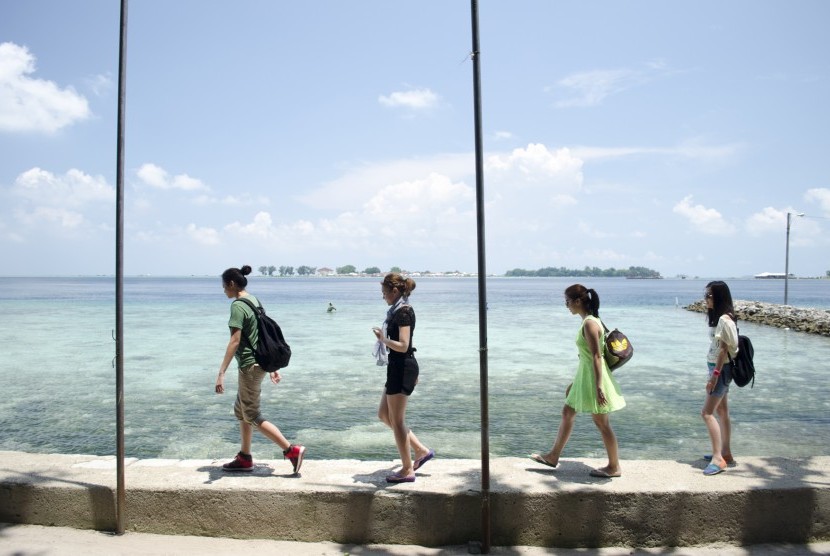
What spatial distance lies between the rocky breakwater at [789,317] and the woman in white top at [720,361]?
2705 centimetres

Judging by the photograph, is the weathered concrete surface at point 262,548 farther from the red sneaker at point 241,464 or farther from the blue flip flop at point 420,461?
the blue flip flop at point 420,461

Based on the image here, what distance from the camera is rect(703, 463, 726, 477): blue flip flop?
15.0 ft

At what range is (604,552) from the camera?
4191 millimetres

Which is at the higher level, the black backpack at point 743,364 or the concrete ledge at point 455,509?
the black backpack at point 743,364

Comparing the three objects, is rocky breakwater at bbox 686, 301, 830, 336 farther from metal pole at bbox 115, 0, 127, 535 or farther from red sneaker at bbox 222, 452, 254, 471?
metal pole at bbox 115, 0, 127, 535

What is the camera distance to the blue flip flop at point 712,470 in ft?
15.0

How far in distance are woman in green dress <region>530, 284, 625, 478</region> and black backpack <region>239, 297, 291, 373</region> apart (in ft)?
7.33

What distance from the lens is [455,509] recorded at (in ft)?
14.0

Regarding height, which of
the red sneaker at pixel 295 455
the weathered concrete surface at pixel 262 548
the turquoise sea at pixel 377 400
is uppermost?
the red sneaker at pixel 295 455

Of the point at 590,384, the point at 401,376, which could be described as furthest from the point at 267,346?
the point at 590,384

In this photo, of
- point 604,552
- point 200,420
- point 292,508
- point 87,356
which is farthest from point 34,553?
point 87,356

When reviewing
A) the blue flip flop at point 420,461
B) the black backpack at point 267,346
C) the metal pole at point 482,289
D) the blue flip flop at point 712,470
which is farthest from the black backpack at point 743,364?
the black backpack at point 267,346

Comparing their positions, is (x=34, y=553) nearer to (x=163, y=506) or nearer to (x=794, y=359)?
(x=163, y=506)

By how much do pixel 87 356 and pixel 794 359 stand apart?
2322 centimetres
